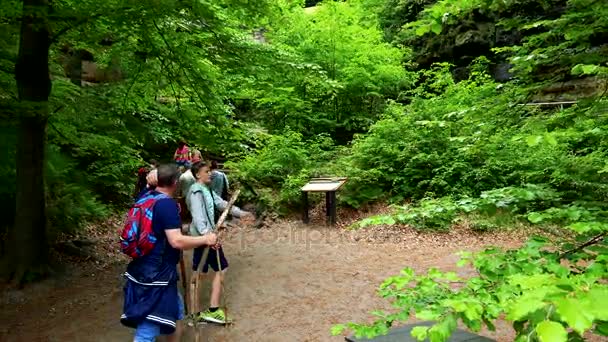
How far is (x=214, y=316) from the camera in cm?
531

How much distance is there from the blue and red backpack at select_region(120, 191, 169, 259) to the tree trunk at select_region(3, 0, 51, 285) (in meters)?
3.77

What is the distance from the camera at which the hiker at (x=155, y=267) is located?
3430 millimetres

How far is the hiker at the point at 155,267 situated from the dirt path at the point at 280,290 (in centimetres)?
169

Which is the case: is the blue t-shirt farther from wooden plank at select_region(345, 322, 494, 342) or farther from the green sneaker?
the green sneaker

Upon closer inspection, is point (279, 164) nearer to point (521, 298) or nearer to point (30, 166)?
point (30, 166)

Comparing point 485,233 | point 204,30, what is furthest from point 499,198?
point 485,233

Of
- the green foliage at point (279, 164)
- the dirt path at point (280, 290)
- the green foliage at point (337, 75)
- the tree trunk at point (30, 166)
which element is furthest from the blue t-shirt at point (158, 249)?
the green foliage at point (337, 75)

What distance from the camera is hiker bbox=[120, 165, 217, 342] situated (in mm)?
3430

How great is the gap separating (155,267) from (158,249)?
A: 13 centimetres

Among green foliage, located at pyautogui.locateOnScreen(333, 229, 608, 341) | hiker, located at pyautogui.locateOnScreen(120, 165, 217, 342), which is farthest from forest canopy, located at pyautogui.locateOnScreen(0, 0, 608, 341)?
hiker, located at pyautogui.locateOnScreen(120, 165, 217, 342)

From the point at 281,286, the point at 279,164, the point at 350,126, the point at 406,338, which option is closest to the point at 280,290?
the point at 281,286

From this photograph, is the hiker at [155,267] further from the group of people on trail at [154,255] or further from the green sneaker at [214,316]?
the green sneaker at [214,316]

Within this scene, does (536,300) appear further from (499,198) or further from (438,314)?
(499,198)

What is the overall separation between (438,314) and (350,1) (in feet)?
57.5
